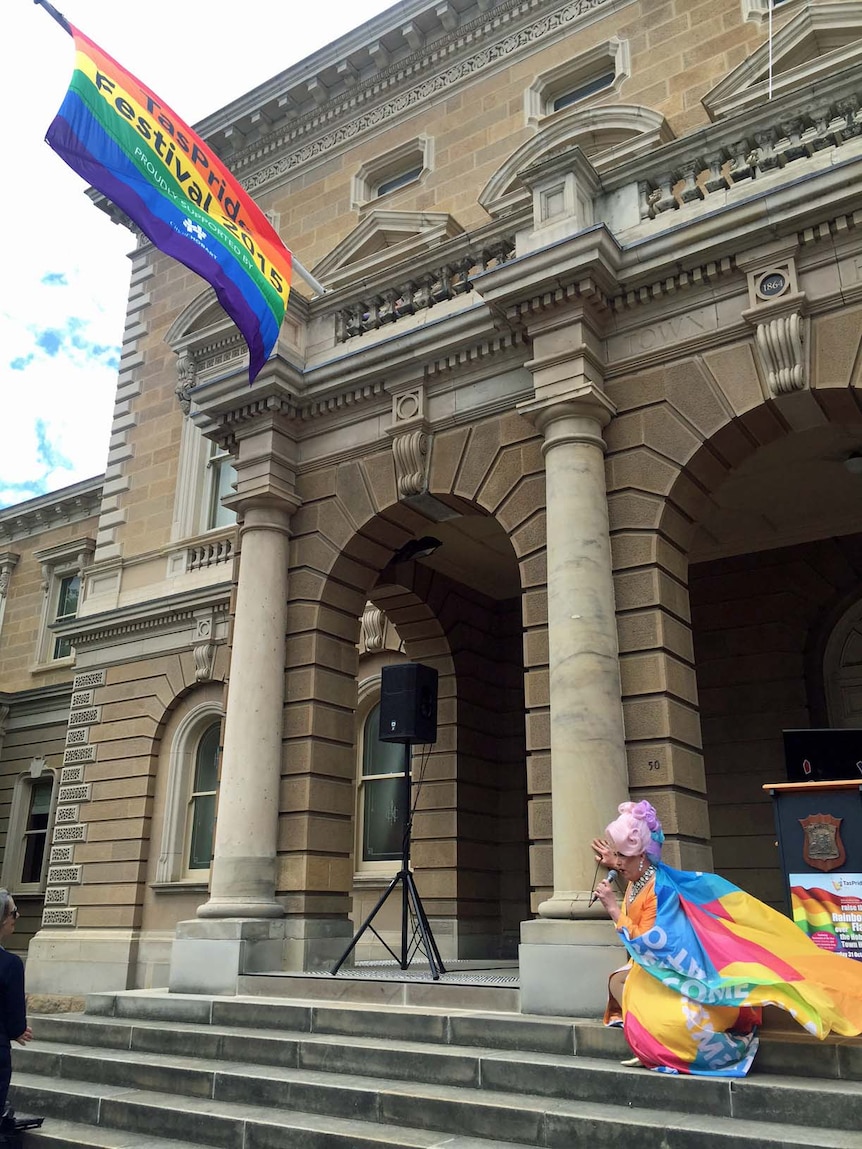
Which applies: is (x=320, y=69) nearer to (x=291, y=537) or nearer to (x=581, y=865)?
(x=291, y=537)

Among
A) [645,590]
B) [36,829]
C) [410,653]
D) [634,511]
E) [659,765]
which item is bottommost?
[659,765]

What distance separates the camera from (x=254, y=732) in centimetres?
1029

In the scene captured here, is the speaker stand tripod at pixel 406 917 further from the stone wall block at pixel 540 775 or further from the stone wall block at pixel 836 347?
the stone wall block at pixel 836 347

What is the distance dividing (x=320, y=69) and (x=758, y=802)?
14.7m

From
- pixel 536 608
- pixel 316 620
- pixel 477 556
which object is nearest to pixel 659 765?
pixel 536 608

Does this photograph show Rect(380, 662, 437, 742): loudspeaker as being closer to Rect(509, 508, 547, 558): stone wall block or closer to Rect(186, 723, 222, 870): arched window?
Rect(509, 508, 547, 558): stone wall block

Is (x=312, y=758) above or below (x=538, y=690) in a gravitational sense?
below

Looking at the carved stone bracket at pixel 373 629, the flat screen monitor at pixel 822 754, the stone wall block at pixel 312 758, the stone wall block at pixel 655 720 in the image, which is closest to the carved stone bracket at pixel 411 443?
the stone wall block at pixel 312 758

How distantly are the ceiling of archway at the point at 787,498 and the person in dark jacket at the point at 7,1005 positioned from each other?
7544 mm

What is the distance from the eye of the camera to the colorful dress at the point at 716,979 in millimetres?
5637

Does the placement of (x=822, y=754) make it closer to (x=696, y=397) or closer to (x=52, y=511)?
(x=696, y=397)

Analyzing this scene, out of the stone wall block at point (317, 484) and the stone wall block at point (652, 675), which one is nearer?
the stone wall block at point (652, 675)

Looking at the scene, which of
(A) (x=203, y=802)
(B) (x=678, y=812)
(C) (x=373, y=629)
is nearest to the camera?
(B) (x=678, y=812)

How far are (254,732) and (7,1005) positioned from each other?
4.39 metres
